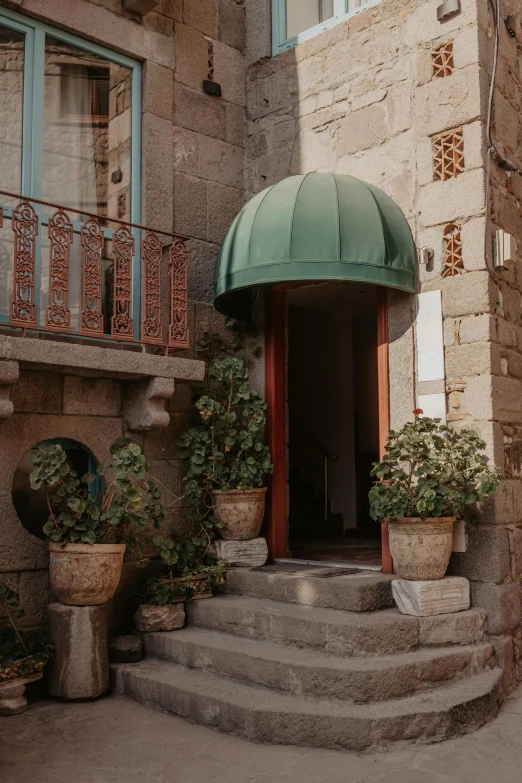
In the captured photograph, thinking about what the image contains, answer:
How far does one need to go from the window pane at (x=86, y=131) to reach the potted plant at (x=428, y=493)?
9.58 ft

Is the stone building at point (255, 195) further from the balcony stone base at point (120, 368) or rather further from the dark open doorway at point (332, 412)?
the dark open doorway at point (332, 412)

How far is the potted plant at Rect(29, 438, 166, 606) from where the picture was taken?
5.03m

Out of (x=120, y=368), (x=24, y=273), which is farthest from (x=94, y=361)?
(x=24, y=273)

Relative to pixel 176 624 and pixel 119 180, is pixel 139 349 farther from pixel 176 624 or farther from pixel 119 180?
pixel 176 624

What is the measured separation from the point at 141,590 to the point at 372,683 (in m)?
2.02

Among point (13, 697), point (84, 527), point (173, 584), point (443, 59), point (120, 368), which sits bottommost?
point (13, 697)

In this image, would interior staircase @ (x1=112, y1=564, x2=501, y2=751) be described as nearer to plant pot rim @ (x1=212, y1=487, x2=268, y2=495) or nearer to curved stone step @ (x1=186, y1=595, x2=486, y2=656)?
curved stone step @ (x1=186, y1=595, x2=486, y2=656)

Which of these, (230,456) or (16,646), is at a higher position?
(230,456)

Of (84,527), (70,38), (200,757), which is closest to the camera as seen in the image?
(200,757)

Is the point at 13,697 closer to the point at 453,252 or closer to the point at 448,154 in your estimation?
the point at 453,252

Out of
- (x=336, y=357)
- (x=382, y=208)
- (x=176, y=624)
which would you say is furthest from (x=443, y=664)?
(x=336, y=357)

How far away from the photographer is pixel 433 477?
514 centimetres

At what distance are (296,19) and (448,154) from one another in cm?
241

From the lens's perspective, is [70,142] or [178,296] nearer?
[178,296]
